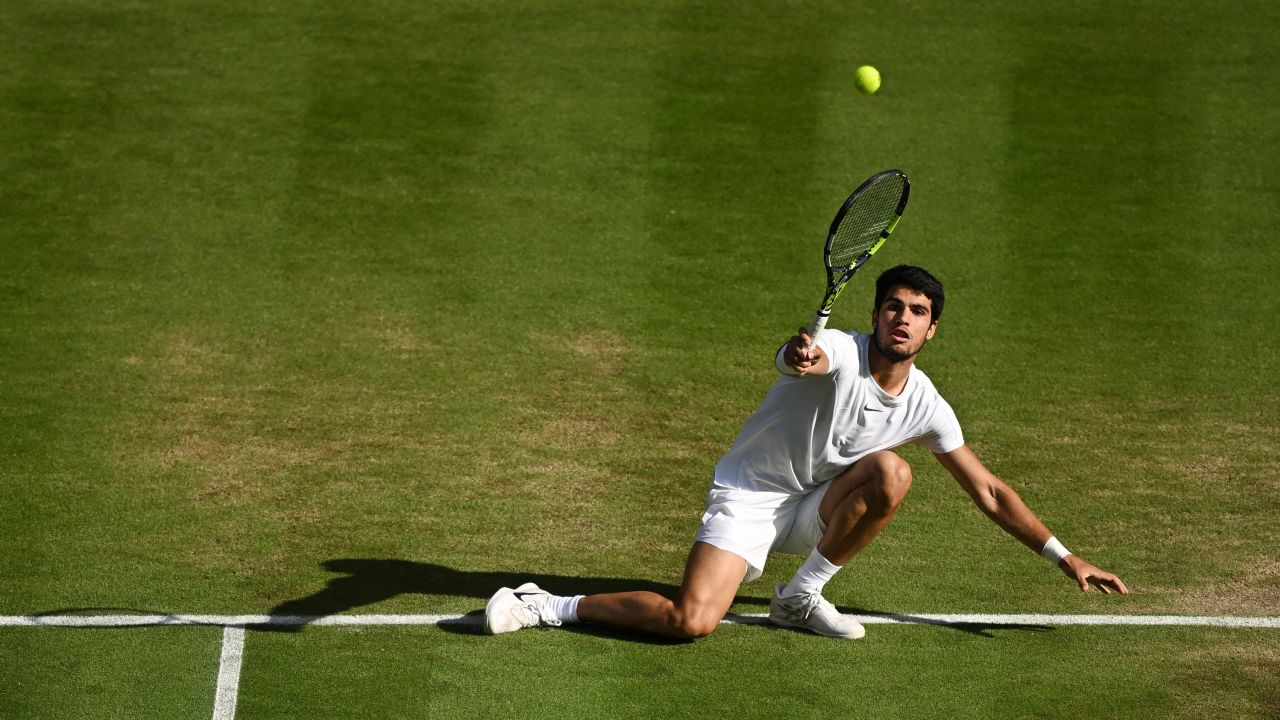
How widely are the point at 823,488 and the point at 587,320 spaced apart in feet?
12.4

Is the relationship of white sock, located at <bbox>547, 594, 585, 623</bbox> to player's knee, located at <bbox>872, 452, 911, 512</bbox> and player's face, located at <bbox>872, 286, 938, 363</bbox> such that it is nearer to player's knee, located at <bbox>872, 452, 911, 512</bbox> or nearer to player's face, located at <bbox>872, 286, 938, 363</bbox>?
player's knee, located at <bbox>872, 452, 911, 512</bbox>

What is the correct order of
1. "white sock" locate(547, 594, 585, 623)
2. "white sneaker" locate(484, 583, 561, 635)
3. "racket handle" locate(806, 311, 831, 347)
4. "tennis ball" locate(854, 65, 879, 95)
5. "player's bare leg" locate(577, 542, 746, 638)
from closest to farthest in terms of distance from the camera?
"racket handle" locate(806, 311, 831, 347)
"player's bare leg" locate(577, 542, 746, 638)
"white sneaker" locate(484, 583, 561, 635)
"white sock" locate(547, 594, 585, 623)
"tennis ball" locate(854, 65, 879, 95)

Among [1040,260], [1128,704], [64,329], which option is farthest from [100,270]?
[1128,704]

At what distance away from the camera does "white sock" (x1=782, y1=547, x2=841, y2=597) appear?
697 cm

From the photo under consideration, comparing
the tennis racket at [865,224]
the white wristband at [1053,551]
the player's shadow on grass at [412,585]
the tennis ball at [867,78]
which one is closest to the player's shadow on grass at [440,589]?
the player's shadow on grass at [412,585]

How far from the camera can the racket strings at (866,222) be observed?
699cm

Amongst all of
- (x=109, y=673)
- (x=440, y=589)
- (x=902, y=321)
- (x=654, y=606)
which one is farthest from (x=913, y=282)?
(x=109, y=673)

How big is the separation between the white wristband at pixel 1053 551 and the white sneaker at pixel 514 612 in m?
2.40

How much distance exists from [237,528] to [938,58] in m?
8.22

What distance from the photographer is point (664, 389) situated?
32.6 feet

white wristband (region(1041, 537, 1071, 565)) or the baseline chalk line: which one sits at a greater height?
white wristband (region(1041, 537, 1071, 565))

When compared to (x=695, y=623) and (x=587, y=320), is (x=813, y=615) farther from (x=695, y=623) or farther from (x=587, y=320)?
(x=587, y=320)

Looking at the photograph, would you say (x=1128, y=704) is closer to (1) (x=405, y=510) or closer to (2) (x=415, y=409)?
(1) (x=405, y=510)

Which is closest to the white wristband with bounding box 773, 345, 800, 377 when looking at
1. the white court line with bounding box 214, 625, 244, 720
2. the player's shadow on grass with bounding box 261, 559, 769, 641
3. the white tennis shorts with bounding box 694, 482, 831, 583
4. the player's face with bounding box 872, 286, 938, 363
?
the player's face with bounding box 872, 286, 938, 363
